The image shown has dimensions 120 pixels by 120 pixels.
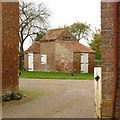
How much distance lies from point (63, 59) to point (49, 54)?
93.6 inches

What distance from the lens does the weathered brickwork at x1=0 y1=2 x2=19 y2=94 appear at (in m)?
7.80

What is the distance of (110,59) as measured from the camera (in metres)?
3.99

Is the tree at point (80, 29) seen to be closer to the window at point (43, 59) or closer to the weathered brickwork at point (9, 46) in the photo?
the window at point (43, 59)

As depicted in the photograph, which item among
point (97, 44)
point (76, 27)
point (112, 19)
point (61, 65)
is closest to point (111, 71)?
point (112, 19)

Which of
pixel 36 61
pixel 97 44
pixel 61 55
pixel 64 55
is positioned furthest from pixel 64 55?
pixel 97 44

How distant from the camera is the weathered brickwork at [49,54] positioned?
2308 cm

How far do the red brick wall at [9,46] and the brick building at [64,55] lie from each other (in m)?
13.5

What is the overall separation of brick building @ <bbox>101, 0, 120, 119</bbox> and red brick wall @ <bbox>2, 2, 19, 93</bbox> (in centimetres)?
497

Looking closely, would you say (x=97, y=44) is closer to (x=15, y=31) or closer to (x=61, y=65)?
(x=61, y=65)

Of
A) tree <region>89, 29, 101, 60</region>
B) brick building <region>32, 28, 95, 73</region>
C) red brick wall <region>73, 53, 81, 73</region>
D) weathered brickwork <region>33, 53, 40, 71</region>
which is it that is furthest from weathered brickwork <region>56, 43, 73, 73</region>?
tree <region>89, 29, 101, 60</region>

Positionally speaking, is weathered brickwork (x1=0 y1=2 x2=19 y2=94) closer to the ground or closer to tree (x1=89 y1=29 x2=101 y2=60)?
the ground

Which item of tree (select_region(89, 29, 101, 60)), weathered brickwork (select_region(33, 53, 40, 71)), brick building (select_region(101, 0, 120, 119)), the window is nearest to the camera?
brick building (select_region(101, 0, 120, 119))

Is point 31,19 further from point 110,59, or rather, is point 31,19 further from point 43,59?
point 110,59

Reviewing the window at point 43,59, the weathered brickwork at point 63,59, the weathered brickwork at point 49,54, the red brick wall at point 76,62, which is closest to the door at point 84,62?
the red brick wall at point 76,62
